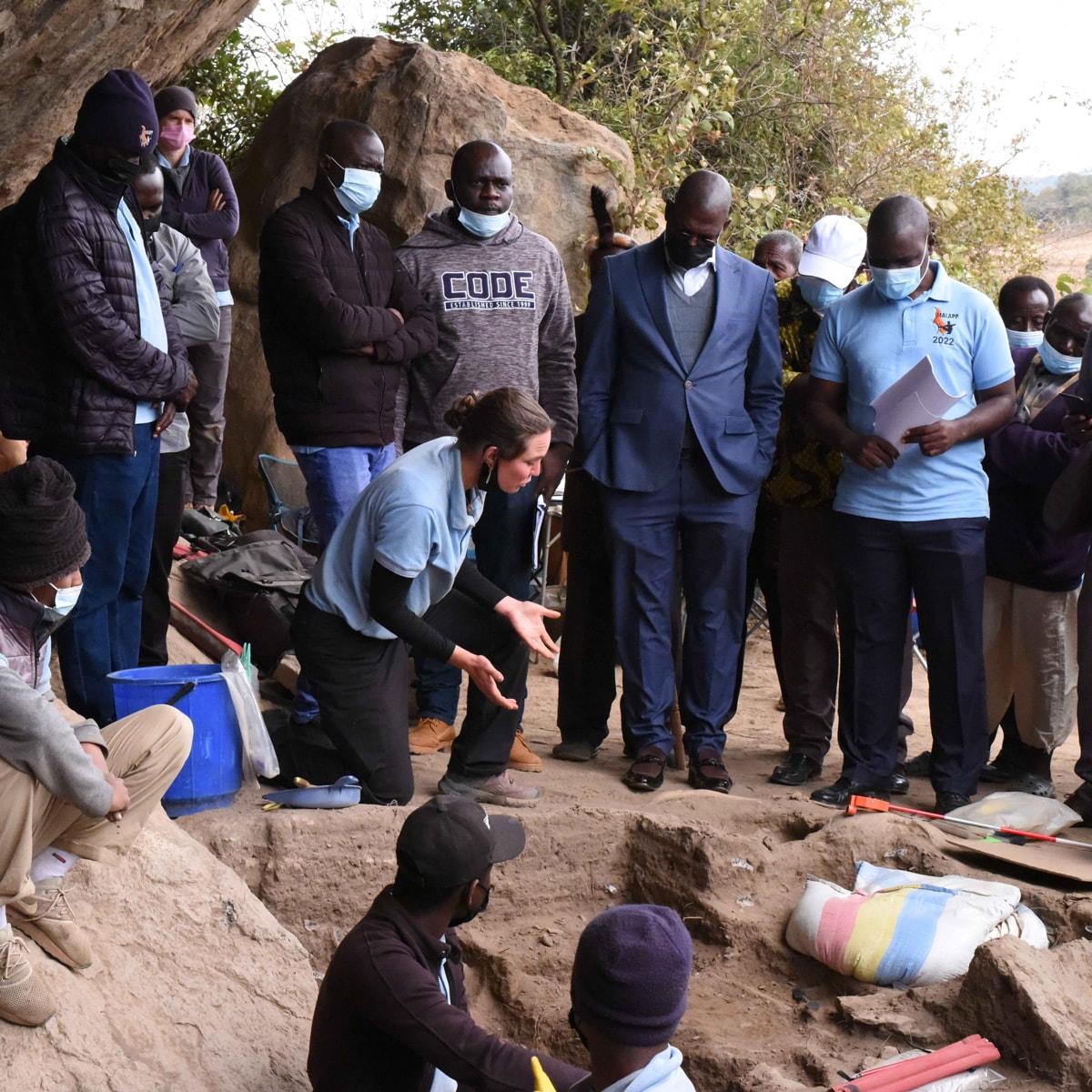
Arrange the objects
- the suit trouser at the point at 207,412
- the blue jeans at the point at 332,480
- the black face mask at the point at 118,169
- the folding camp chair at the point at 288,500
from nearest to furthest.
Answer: the black face mask at the point at 118,169, the blue jeans at the point at 332,480, the suit trouser at the point at 207,412, the folding camp chair at the point at 288,500

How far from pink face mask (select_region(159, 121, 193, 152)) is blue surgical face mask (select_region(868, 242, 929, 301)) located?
337 centimetres

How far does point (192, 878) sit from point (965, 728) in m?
2.68

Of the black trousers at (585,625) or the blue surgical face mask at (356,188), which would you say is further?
the black trousers at (585,625)

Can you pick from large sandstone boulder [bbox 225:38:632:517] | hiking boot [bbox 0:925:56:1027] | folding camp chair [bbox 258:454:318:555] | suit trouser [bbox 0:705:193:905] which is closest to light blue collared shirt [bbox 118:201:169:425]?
suit trouser [bbox 0:705:193:905]

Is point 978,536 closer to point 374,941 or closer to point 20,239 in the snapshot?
point 374,941

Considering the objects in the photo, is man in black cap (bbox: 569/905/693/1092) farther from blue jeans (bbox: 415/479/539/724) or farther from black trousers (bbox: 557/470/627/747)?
black trousers (bbox: 557/470/627/747)

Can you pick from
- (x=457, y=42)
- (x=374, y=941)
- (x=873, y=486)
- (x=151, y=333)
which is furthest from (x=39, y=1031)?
(x=457, y=42)

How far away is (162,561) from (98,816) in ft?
6.95

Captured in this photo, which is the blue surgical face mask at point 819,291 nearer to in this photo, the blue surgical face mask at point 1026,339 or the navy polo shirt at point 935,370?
the navy polo shirt at point 935,370

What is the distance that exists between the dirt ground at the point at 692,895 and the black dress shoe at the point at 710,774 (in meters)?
0.09

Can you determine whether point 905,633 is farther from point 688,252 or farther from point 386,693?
point 386,693

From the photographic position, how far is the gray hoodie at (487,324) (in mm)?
5109

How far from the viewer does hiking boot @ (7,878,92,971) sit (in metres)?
3.27

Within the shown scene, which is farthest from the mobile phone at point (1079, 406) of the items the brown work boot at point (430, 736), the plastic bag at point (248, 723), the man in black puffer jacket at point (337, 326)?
the plastic bag at point (248, 723)
